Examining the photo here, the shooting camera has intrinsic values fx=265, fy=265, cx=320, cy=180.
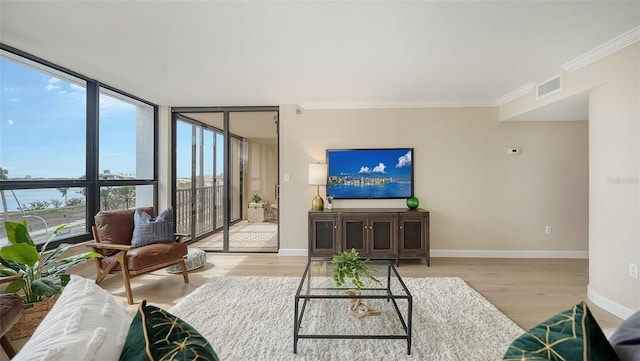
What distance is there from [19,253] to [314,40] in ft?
8.59

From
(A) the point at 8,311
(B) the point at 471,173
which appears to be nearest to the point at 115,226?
(A) the point at 8,311

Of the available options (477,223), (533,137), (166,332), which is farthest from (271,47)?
(533,137)

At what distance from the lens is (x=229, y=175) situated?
4352mm

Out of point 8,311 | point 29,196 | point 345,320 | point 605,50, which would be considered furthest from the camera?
point 29,196

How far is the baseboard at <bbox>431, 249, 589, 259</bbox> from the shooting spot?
3969 mm

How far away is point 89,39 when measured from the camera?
2256mm

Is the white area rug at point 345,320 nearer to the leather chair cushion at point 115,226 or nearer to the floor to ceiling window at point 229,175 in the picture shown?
the leather chair cushion at point 115,226

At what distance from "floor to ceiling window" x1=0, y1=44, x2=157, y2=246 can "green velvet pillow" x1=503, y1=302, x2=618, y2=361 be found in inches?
150

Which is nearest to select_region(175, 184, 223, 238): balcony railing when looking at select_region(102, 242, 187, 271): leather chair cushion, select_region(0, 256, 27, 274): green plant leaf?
select_region(102, 242, 187, 271): leather chair cushion

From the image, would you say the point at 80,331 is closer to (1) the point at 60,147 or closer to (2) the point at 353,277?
(2) the point at 353,277

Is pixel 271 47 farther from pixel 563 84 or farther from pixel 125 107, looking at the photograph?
pixel 563 84

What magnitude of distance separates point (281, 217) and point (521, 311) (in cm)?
308

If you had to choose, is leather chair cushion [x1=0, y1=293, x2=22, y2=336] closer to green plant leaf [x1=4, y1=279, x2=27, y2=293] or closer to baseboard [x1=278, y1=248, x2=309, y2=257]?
green plant leaf [x1=4, y1=279, x2=27, y2=293]

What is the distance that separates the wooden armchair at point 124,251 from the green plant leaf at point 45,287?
0.78m
